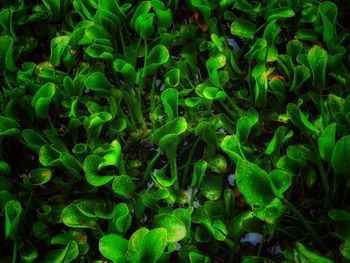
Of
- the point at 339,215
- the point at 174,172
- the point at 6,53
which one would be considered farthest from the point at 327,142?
the point at 6,53

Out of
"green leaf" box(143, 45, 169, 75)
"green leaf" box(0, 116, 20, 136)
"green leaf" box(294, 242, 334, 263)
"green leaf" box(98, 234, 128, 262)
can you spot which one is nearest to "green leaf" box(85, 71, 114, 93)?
"green leaf" box(143, 45, 169, 75)

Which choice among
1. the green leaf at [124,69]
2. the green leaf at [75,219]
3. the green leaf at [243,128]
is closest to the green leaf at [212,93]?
the green leaf at [243,128]

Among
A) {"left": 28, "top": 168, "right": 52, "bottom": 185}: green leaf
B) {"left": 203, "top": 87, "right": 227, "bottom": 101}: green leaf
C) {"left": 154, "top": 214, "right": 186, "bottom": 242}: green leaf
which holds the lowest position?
{"left": 154, "top": 214, "right": 186, "bottom": 242}: green leaf

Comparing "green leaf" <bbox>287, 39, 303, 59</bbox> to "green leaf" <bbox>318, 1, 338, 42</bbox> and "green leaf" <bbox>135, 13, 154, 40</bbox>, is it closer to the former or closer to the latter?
"green leaf" <bbox>318, 1, 338, 42</bbox>

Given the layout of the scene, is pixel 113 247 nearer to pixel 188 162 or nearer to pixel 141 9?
pixel 188 162

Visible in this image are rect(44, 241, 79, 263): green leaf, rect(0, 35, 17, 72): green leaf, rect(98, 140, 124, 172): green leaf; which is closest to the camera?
rect(44, 241, 79, 263): green leaf

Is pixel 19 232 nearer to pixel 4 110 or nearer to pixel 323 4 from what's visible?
pixel 4 110

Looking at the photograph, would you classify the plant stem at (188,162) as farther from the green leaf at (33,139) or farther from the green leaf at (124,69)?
the green leaf at (33,139)
